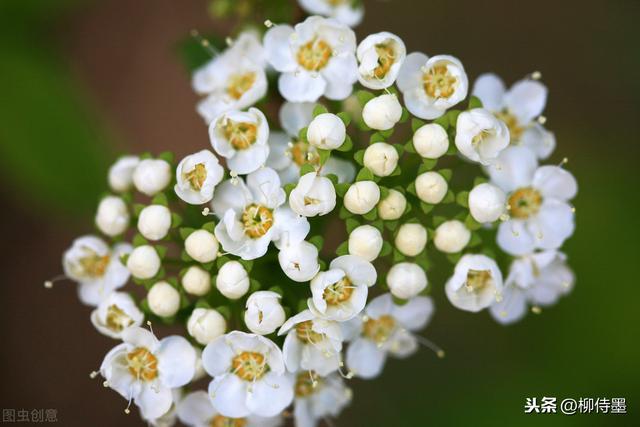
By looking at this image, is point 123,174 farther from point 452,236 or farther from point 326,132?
point 452,236

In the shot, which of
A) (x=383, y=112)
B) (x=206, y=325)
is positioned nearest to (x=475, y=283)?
(x=383, y=112)

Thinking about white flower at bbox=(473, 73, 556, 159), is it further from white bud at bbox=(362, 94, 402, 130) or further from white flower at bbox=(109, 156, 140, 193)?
white flower at bbox=(109, 156, 140, 193)

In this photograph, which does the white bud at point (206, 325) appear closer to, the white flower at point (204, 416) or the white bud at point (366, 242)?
the white flower at point (204, 416)

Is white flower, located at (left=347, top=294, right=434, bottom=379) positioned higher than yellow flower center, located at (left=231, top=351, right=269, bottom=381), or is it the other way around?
white flower, located at (left=347, top=294, right=434, bottom=379)

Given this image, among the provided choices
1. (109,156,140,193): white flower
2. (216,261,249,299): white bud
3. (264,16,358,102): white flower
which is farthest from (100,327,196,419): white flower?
(264,16,358,102): white flower

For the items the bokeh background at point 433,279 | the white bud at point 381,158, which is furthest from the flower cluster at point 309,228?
the bokeh background at point 433,279

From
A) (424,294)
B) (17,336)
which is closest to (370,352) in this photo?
(424,294)

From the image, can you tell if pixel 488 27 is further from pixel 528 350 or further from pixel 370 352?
pixel 370 352

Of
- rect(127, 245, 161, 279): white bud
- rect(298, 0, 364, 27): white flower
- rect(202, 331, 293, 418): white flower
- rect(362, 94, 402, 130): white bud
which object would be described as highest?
rect(298, 0, 364, 27): white flower
